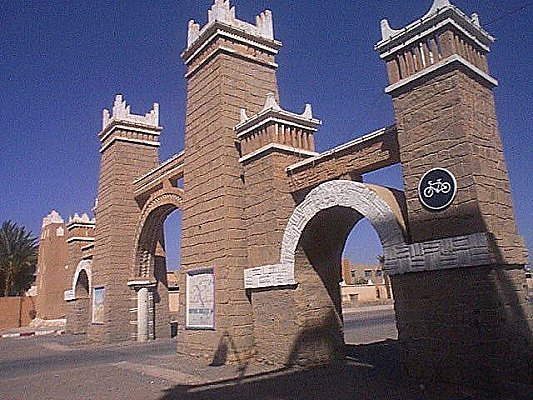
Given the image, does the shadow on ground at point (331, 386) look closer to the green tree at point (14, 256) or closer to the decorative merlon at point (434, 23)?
the decorative merlon at point (434, 23)

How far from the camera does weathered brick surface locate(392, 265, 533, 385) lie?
5.52 meters

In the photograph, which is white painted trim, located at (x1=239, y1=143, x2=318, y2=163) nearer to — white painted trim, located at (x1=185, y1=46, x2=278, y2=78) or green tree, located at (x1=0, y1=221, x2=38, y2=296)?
white painted trim, located at (x1=185, y1=46, x2=278, y2=78)

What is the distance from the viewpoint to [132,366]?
31.9 ft

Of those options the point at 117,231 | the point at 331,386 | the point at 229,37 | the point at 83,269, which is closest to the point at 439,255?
the point at 331,386

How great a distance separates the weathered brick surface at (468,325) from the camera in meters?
5.52

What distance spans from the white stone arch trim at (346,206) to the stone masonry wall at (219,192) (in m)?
1.48

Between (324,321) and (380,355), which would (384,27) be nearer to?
(324,321)

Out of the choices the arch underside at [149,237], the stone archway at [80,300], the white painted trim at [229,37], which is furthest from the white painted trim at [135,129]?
the stone archway at [80,300]

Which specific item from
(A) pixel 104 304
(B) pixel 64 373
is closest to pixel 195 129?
(B) pixel 64 373

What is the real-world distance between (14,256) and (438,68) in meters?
30.8

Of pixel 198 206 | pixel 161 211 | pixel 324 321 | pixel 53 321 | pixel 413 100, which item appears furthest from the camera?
pixel 53 321

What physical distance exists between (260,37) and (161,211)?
19.7ft

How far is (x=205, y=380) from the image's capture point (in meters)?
7.88

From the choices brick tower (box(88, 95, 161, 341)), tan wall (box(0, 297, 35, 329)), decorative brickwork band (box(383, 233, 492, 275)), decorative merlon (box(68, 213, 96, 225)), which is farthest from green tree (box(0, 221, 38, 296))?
decorative brickwork band (box(383, 233, 492, 275))
